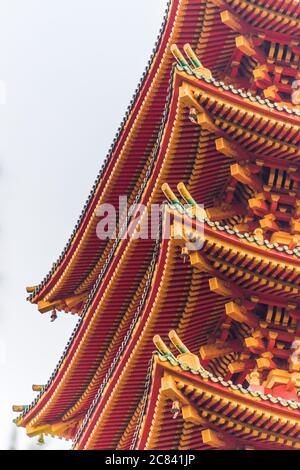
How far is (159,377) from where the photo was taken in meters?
19.8

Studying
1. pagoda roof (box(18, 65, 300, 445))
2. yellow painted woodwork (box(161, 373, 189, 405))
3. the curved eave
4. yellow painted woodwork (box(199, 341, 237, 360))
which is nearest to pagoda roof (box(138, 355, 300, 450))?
yellow painted woodwork (box(161, 373, 189, 405))

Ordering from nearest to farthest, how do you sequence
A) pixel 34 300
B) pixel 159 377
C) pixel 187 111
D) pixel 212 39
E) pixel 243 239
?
pixel 159 377
pixel 243 239
pixel 187 111
pixel 212 39
pixel 34 300

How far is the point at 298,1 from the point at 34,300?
455 inches

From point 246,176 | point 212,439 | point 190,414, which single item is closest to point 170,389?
point 190,414

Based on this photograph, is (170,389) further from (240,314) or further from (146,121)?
(146,121)

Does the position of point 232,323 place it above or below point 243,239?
below

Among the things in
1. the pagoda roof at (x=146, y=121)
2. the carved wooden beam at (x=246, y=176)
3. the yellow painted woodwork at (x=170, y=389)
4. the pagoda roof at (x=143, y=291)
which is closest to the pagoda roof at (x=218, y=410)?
the yellow painted woodwork at (x=170, y=389)

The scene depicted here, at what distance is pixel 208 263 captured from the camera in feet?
72.3

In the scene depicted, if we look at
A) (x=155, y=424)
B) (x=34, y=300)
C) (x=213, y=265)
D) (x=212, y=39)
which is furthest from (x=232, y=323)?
(x=34, y=300)

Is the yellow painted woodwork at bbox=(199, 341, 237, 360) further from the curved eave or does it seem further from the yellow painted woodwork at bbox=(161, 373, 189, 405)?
the curved eave

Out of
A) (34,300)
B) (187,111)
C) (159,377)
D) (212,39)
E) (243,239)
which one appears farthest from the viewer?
(34,300)

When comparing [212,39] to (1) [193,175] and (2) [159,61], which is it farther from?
(1) [193,175]

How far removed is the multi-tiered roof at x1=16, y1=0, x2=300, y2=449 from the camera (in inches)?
803
